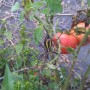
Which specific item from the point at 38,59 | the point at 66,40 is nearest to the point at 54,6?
the point at 66,40

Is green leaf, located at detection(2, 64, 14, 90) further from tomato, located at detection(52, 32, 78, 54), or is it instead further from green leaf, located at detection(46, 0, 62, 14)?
tomato, located at detection(52, 32, 78, 54)

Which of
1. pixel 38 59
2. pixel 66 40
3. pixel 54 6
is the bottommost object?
pixel 38 59

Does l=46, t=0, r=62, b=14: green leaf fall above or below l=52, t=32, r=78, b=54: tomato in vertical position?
above

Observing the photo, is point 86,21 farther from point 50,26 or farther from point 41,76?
point 41,76

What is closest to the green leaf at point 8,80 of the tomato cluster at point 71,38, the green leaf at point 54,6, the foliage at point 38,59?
the foliage at point 38,59

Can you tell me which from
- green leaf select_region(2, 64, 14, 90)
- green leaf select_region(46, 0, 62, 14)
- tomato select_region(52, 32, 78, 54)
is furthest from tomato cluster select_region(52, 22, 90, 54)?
green leaf select_region(2, 64, 14, 90)

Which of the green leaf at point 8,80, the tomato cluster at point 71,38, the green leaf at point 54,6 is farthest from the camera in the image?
the tomato cluster at point 71,38

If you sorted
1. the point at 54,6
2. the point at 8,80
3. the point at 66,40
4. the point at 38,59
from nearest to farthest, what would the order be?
the point at 8,80 < the point at 54,6 < the point at 66,40 < the point at 38,59

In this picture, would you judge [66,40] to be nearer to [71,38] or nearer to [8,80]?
[71,38]

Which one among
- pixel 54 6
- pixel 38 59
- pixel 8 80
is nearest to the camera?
pixel 8 80

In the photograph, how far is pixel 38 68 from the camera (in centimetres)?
123

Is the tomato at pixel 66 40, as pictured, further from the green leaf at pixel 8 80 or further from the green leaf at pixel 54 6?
the green leaf at pixel 8 80

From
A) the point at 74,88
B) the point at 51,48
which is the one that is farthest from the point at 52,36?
the point at 74,88

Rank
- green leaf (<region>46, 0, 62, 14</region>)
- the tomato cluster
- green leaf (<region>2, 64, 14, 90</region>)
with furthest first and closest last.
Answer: the tomato cluster
green leaf (<region>46, 0, 62, 14</region>)
green leaf (<region>2, 64, 14, 90</region>)
